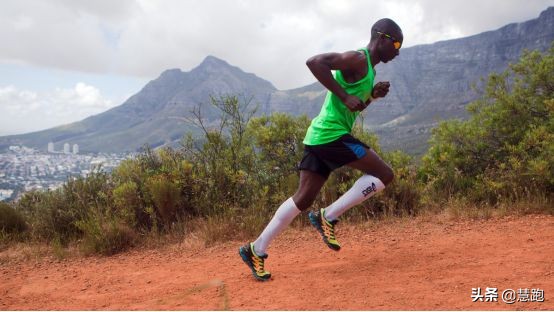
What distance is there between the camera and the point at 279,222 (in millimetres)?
3619

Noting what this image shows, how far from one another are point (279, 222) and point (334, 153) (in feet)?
2.42

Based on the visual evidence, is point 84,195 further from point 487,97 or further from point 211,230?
point 487,97

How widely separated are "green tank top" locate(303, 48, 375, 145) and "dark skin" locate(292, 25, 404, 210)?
0.14 ft

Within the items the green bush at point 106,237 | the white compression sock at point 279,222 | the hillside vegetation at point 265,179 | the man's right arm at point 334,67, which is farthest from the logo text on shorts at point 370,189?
the green bush at point 106,237

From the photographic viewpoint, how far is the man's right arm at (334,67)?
3188 mm

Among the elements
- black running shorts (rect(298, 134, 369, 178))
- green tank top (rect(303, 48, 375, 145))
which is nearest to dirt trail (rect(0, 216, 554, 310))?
black running shorts (rect(298, 134, 369, 178))

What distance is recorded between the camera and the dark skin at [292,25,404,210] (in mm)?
3195

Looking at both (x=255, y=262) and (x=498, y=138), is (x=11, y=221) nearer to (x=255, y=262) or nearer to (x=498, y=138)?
(x=255, y=262)

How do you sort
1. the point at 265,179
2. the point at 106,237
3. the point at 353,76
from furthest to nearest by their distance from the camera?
the point at 265,179 → the point at 106,237 → the point at 353,76

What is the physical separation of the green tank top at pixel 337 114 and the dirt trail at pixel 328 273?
113 cm

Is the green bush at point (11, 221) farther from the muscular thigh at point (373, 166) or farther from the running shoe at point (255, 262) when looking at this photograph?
the muscular thigh at point (373, 166)

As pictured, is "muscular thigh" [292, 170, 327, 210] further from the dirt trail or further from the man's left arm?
the man's left arm

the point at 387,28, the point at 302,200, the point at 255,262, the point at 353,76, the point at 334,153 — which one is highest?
the point at 387,28

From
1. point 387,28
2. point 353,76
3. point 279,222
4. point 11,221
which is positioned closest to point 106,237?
point 11,221
